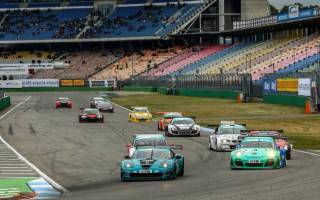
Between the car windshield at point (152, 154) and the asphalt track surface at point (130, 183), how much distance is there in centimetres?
91

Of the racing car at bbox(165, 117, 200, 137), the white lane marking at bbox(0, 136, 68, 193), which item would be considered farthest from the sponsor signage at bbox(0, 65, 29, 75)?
the white lane marking at bbox(0, 136, 68, 193)

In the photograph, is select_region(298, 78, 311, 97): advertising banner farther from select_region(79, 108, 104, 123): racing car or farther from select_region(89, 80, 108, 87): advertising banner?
select_region(89, 80, 108, 87): advertising banner

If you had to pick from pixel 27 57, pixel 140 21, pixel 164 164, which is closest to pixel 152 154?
pixel 164 164

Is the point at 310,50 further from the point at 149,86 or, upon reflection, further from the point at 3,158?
the point at 3,158

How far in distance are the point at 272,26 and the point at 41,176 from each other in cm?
8354

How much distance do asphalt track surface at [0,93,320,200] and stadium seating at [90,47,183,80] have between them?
83.6m

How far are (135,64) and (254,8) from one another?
22883 mm

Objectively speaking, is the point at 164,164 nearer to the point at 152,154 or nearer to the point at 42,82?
the point at 152,154

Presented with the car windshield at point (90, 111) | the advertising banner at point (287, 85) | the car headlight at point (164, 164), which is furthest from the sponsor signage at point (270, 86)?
the car headlight at point (164, 164)

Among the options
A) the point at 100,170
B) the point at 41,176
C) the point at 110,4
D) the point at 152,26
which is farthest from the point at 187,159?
the point at 110,4

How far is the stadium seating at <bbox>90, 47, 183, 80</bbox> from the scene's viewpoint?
445 ft

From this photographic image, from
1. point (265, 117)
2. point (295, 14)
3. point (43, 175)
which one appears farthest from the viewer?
point (295, 14)

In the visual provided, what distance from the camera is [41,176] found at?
85.5 feet

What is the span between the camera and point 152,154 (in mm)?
24406
